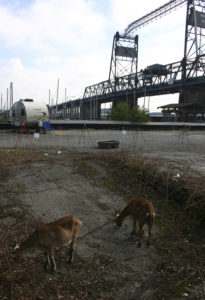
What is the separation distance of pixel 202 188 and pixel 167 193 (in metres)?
0.79

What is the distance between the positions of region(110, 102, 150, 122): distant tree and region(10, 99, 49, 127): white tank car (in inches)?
614

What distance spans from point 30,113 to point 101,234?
67.8ft

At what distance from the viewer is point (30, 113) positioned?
75.5ft

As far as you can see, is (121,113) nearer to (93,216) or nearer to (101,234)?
(93,216)

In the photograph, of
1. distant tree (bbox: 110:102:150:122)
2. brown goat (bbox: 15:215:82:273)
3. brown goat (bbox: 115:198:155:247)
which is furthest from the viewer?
distant tree (bbox: 110:102:150:122)

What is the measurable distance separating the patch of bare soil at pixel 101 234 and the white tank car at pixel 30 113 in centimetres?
1640

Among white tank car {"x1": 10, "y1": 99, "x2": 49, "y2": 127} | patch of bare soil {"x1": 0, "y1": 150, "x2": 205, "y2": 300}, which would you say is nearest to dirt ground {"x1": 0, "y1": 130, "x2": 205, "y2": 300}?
patch of bare soil {"x1": 0, "y1": 150, "x2": 205, "y2": 300}

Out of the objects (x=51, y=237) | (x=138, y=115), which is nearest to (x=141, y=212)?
(x=51, y=237)

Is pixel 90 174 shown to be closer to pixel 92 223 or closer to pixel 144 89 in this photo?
pixel 92 223

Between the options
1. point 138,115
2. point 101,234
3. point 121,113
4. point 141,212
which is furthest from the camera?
point 121,113

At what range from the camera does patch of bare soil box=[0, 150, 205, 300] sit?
120 inches

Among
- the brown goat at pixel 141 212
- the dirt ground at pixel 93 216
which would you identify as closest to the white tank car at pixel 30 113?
the dirt ground at pixel 93 216

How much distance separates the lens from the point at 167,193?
556cm

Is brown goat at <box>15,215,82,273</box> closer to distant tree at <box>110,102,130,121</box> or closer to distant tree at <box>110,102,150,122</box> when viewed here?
distant tree at <box>110,102,150,122</box>
